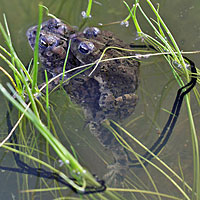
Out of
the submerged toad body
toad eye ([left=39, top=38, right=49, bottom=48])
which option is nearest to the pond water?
the submerged toad body

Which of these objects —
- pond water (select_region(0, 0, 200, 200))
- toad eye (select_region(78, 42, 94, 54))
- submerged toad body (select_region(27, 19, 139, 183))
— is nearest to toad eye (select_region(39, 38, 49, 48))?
submerged toad body (select_region(27, 19, 139, 183))

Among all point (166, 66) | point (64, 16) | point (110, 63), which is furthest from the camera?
point (64, 16)

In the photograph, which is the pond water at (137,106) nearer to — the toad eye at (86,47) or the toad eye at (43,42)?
the toad eye at (43,42)

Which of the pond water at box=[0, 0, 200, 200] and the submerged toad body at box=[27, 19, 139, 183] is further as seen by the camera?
the submerged toad body at box=[27, 19, 139, 183]

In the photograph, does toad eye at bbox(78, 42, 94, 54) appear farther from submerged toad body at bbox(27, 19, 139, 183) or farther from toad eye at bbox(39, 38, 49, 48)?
toad eye at bbox(39, 38, 49, 48)

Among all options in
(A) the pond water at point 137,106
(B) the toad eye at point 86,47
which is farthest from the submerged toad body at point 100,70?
(A) the pond water at point 137,106

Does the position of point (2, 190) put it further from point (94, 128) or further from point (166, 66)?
point (166, 66)

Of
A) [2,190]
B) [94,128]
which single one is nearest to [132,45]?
[94,128]
